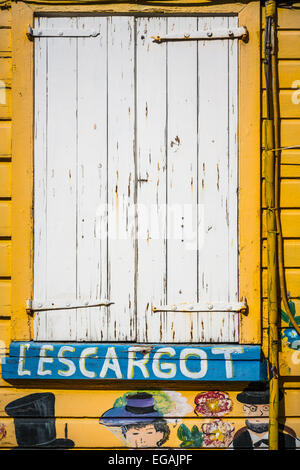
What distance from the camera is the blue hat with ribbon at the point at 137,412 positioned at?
2.16 m

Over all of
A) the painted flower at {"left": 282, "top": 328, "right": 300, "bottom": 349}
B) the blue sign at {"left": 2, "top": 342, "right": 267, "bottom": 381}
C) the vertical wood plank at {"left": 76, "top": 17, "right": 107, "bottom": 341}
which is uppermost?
the vertical wood plank at {"left": 76, "top": 17, "right": 107, "bottom": 341}

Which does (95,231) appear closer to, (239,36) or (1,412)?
(1,412)

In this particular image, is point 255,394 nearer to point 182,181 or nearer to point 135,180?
point 182,181

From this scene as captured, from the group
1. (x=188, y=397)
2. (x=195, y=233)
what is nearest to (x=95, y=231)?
(x=195, y=233)

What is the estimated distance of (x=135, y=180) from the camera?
7.19 feet

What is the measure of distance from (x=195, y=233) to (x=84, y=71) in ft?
3.72

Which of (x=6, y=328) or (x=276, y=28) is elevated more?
(x=276, y=28)

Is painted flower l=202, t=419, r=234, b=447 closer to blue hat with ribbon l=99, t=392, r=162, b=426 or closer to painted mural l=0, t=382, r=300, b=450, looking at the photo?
painted mural l=0, t=382, r=300, b=450

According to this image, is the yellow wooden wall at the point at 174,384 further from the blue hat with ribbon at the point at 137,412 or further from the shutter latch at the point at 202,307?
the shutter latch at the point at 202,307

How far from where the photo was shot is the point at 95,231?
86.4 inches

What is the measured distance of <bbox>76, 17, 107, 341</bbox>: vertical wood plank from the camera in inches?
85.9

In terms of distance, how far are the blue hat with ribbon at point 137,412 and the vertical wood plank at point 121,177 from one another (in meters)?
0.34

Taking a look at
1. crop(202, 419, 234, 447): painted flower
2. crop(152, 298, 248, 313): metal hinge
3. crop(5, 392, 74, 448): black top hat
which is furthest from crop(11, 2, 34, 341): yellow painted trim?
crop(202, 419, 234, 447): painted flower

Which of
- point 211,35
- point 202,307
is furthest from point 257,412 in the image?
point 211,35
